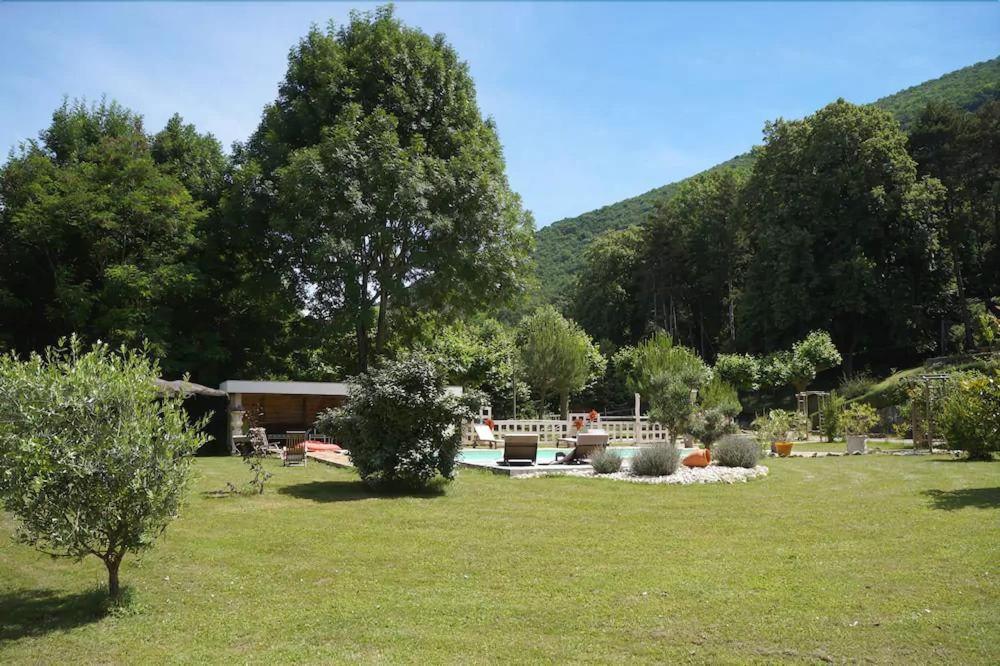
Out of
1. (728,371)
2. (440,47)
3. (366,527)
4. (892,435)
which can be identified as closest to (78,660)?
(366,527)

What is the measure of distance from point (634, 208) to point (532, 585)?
74.1m

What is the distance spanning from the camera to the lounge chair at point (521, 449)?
51.4 feet

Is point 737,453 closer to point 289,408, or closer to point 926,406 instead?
point 926,406

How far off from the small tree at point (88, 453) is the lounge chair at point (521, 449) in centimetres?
1004

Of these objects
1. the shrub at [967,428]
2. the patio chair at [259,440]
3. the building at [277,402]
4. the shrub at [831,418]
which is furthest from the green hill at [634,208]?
the shrub at [967,428]

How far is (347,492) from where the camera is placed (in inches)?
472

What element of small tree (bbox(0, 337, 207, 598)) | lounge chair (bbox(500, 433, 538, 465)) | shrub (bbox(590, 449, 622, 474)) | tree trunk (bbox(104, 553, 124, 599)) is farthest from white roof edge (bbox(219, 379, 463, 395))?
small tree (bbox(0, 337, 207, 598))

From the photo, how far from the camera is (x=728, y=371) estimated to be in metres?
35.3

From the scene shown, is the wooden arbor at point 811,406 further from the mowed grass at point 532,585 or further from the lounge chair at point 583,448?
the mowed grass at point 532,585

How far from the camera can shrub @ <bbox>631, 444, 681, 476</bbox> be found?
46.0 ft

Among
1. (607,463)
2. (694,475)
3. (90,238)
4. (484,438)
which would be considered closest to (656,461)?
(694,475)

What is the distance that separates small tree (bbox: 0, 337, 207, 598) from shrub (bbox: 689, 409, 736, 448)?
50.6ft

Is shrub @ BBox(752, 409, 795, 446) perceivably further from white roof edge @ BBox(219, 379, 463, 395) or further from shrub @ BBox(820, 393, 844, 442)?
white roof edge @ BBox(219, 379, 463, 395)

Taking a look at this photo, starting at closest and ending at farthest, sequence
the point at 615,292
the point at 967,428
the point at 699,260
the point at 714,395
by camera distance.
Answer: the point at 967,428 < the point at 714,395 < the point at 699,260 < the point at 615,292
